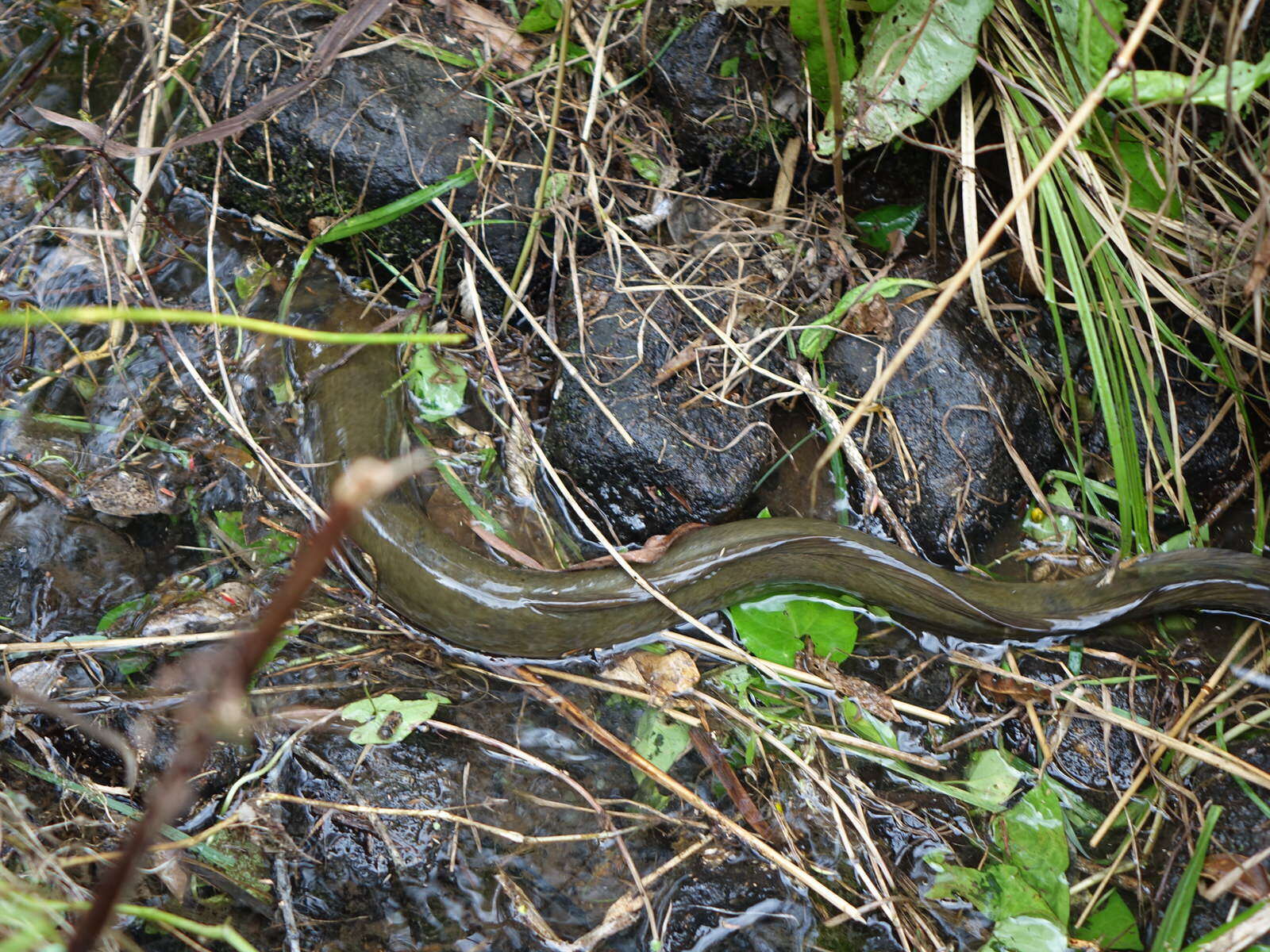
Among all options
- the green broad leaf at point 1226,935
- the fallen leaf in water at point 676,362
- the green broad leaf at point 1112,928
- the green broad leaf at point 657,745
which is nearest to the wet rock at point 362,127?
the fallen leaf in water at point 676,362

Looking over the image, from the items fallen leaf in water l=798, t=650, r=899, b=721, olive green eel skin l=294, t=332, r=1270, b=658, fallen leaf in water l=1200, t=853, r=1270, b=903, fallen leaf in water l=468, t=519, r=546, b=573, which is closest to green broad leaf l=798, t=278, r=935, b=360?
olive green eel skin l=294, t=332, r=1270, b=658

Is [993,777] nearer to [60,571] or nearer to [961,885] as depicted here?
[961,885]

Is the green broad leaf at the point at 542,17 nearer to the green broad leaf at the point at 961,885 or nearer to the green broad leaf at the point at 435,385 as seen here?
the green broad leaf at the point at 435,385

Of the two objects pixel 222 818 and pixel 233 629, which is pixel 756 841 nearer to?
pixel 222 818

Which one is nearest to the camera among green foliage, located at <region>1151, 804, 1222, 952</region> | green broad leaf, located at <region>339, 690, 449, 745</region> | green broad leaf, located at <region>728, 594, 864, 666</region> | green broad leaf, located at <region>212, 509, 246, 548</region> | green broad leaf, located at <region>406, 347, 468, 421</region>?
green foliage, located at <region>1151, 804, 1222, 952</region>

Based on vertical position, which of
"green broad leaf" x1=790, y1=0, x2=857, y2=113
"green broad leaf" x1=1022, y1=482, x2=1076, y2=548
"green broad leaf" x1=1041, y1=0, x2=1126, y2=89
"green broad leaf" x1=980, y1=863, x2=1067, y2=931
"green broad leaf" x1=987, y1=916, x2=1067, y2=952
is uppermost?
"green broad leaf" x1=1041, y1=0, x2=1126, y2=89

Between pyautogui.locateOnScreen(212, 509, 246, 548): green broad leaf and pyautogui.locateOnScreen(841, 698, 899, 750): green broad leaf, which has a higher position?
pyautogui.locateOnScreen(212, 509, 246, 548): green broad leaf

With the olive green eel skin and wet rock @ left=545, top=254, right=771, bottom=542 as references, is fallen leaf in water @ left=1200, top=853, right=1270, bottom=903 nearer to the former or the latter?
the olive green eel skin
